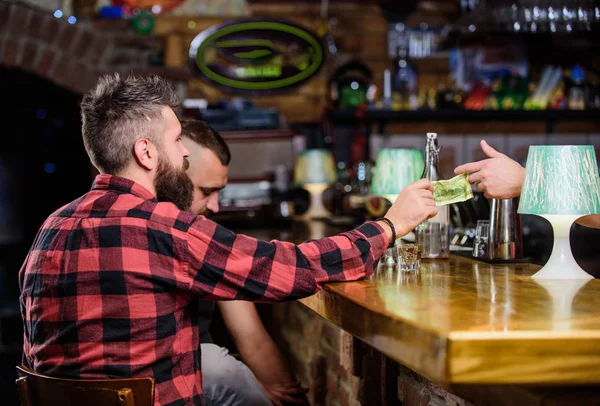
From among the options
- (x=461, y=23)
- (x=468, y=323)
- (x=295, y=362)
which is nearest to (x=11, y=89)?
(x=461, y=23)

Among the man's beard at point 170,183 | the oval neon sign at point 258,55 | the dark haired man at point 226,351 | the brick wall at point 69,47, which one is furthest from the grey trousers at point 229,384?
the brick wall at point 69,47

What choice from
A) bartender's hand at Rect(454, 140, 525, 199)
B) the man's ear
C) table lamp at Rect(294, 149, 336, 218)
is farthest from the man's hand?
table lamp at Rect(294, 149, 336, 218)

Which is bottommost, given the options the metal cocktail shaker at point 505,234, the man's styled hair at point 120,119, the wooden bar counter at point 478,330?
the wooden bar counter at point 478,330

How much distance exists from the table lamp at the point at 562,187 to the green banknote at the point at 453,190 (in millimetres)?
251

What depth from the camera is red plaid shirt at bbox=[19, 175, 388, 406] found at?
1.67 metres

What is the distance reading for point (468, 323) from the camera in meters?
1.37

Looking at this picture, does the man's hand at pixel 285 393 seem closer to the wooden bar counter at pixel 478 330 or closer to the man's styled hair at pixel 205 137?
the wooden bar counter at pixel 478 330

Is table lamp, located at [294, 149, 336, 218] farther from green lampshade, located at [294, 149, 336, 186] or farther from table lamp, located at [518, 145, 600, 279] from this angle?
table lamp, located at [518, 145, 600, 279]

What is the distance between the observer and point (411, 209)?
1979mm

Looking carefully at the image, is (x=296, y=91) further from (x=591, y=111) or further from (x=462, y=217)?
(x=462, y=217)

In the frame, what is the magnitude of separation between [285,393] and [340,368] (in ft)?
0.92

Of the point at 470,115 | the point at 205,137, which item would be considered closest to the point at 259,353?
the point at 205,137

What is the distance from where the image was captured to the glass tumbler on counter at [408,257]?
82.8 inches

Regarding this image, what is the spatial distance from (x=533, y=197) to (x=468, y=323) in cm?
62
